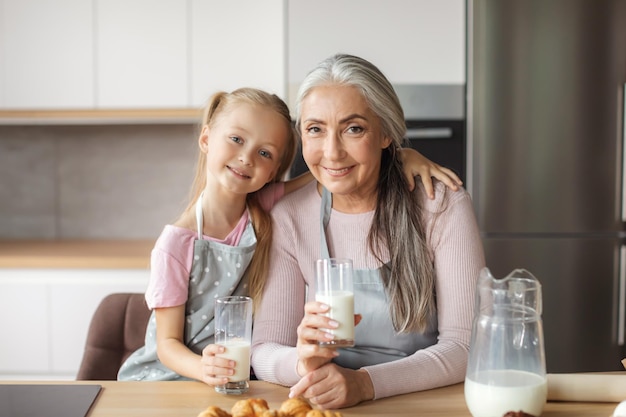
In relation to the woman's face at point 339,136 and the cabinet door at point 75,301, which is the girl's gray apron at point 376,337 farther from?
the cabinet door at point 75,301

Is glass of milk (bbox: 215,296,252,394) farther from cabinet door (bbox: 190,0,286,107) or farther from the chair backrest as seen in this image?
cabinet door (bbox: 190,0,286,107)

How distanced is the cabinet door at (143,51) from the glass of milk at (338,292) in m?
2.09

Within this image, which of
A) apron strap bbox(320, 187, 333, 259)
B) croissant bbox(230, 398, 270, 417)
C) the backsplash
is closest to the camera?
croissant bbox(230, 398, 270, 417)

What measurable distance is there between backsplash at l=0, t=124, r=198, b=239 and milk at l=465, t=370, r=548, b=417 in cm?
262

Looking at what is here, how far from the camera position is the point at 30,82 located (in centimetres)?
311

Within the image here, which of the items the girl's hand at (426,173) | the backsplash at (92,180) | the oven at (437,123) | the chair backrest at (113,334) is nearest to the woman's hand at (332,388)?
the girl's hand at (426,173)

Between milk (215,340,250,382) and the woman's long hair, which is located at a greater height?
the woman's long hair

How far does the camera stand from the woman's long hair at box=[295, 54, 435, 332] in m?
1.54

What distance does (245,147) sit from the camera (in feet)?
5.56

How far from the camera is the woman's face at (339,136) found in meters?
1.55

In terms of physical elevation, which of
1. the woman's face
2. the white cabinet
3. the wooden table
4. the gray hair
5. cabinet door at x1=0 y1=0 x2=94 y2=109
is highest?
cabinet door at x1=0 y1=0 x2=94 y2=109

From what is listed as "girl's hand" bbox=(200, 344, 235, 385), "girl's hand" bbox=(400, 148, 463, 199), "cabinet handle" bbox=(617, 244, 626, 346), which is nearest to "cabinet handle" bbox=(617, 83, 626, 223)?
"cabinet handle" bbox=(617, 244, 626, 346)

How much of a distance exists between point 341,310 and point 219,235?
623 mm

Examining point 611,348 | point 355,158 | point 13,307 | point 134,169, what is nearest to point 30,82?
point 134,169
